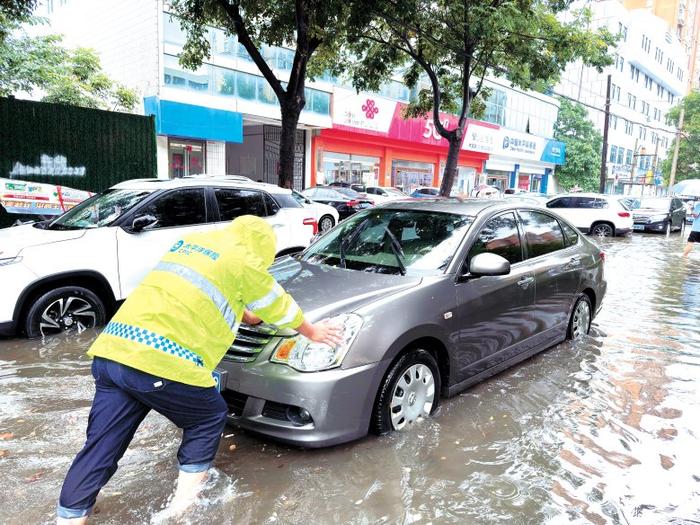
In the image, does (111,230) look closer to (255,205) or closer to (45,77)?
(255,205)

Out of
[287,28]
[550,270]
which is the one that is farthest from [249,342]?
[287,28]

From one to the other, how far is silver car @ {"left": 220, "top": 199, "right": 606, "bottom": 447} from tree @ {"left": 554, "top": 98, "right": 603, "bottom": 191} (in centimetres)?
4353

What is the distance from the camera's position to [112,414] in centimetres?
224

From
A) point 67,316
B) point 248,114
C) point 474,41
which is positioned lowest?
point 67,316

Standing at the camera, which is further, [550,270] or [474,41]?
[474,41]

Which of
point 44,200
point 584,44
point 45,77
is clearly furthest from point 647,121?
point 44,200

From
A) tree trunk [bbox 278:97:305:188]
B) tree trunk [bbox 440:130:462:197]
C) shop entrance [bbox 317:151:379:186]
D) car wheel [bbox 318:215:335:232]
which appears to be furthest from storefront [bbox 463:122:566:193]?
tree trunk [bbox 278:97:305:188]

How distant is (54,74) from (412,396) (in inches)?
687

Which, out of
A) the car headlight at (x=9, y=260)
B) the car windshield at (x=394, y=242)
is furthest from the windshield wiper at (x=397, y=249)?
the car headlight at (x=9, y=260)

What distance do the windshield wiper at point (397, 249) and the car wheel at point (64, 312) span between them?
315cm

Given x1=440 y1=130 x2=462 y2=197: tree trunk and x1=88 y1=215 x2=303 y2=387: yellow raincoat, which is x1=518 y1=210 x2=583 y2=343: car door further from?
x1=440 y1=130 x2=462 y2=197: tree trunk

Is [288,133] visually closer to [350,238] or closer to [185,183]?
[185,183]

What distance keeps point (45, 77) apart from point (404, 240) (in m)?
16.3

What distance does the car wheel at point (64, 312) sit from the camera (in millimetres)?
5043
